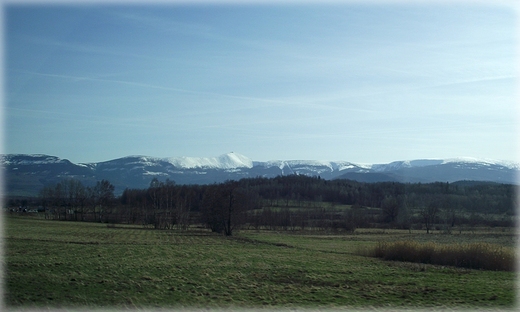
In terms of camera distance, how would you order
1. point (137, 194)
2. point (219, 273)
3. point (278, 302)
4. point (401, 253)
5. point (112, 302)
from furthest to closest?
point (137, 194) → point (401, 253) → point (219, 273) → point (278, 302) → point (112, 302)

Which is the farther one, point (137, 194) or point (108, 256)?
point (137, 194)

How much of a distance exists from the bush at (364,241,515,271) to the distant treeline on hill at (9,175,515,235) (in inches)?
1411

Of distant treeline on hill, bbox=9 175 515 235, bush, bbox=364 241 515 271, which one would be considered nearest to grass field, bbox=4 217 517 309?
bush, bbox=364 241 515 271

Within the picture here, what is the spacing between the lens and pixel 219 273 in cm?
2312

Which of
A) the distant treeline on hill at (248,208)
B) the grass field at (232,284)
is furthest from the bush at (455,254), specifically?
the distant treeline on hill at (248,208)

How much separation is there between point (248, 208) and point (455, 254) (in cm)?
5300

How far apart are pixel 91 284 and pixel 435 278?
1699 cm

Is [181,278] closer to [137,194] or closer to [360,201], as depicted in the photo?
[137,194]

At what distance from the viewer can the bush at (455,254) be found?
30219mm

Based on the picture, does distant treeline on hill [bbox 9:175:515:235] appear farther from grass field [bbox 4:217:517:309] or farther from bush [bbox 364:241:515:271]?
grass field [bbox 4:217:517:309]

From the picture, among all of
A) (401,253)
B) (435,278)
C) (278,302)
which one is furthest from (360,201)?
(278,302)

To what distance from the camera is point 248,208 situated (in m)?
82.9

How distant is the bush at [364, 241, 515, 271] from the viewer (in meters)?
30.2

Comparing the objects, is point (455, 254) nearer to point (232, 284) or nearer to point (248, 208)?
point (232, 284)
